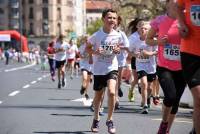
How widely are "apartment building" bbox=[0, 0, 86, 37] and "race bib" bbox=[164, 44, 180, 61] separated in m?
142

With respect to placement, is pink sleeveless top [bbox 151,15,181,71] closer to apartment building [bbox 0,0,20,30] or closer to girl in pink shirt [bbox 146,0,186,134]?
girl in pink shirt [bbox 146,0,186,134]

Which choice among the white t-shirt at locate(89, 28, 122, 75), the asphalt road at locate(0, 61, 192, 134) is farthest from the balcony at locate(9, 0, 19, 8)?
the white t-shirt at locate(89, 28, 122, 75)

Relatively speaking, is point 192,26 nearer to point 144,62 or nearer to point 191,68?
point 191,68

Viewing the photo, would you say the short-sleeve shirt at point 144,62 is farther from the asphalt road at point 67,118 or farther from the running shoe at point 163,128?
the running shoe at point 163,128

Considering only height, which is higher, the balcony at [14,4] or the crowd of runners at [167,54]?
the balcony at [14,4]

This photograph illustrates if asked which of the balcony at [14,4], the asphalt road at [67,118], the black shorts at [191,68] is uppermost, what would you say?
the balcony at [14,4]

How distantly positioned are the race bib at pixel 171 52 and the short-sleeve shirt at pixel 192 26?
233 cm

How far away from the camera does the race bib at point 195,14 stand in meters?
6.31

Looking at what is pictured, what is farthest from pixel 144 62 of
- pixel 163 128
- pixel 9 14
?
pixel 9 14

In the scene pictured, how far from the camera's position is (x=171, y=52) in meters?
8.84

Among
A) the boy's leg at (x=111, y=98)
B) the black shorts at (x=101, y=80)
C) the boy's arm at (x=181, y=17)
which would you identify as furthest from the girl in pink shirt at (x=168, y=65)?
the boy's arm at (x=181, y=17)

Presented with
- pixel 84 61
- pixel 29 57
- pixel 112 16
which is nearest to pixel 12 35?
pixel 29 57

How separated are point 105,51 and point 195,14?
12.5ft

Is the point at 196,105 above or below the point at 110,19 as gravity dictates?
below
